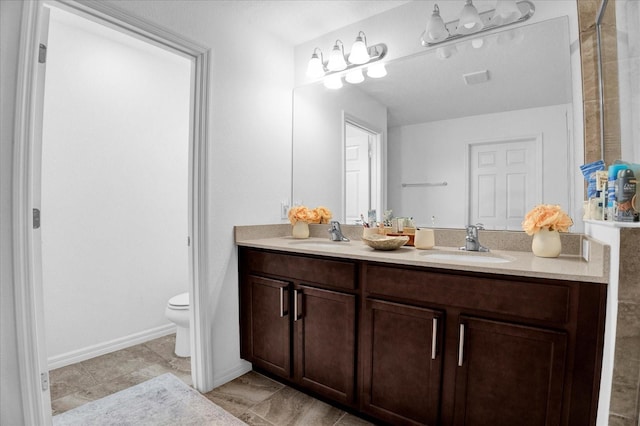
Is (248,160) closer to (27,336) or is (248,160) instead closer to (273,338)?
(273,338)

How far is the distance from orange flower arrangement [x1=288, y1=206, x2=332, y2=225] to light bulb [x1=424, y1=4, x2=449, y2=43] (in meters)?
1.28

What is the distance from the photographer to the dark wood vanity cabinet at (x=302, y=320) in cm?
164

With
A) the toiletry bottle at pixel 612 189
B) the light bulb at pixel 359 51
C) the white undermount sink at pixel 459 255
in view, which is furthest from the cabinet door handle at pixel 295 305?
the light bulb at pixel 359 51

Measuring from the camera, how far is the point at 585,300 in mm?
1079

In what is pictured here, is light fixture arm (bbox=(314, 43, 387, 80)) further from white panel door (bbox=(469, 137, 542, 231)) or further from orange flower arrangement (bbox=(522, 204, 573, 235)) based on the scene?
orange flower arrangement (bbox=(522, 204, 573, 235))

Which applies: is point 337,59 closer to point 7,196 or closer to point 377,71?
point 377,71

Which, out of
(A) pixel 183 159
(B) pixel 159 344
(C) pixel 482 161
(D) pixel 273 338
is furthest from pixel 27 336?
(C) pixel 482 161

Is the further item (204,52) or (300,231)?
(300,231)

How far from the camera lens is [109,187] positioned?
2477mm

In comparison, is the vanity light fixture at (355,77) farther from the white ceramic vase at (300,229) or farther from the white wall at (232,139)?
the white ceramic vase at (300,229)

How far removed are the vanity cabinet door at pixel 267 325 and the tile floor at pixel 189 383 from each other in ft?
0.44

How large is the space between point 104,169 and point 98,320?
1131mm

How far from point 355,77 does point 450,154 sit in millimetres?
855

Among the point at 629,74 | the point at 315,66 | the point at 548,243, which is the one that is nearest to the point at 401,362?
the point at 548,243
